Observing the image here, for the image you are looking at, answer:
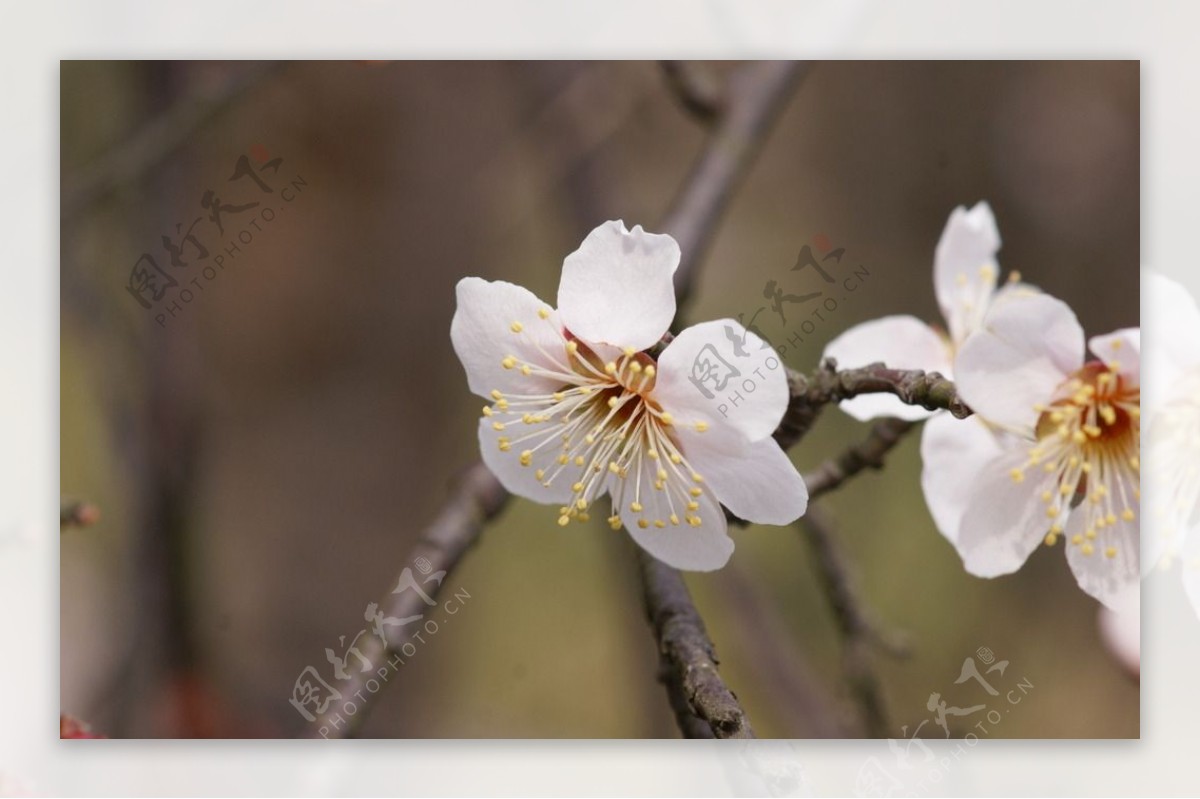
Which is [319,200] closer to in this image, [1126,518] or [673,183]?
[673,183]

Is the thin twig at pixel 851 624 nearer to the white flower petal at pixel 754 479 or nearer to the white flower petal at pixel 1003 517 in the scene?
the white flower petal at pixel 1003 517

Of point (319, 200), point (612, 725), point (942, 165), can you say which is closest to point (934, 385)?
point (942, 165)

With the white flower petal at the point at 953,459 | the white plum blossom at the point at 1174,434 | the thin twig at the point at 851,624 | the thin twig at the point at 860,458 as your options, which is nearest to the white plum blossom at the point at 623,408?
the thin twig at the point at 860,458

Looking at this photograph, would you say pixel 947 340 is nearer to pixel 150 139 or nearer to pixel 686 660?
pixel 686 660

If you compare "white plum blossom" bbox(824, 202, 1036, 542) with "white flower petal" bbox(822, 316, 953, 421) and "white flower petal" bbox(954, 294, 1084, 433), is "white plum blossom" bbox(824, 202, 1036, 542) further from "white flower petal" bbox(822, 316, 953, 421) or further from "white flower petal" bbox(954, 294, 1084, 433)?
"white flower petal" bbox(954, 294, 1084, 433)

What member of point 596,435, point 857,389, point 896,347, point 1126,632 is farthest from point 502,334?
point 1126,632

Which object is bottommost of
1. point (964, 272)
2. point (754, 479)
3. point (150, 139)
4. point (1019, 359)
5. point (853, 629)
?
point (853, 629)
